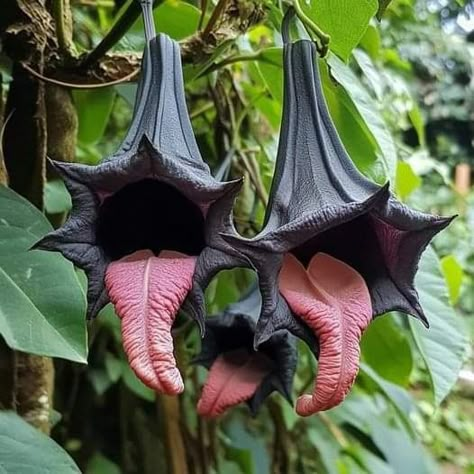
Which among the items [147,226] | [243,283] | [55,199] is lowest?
[243,283]

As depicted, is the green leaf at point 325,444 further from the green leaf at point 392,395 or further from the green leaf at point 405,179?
the green leaf at point 405,179

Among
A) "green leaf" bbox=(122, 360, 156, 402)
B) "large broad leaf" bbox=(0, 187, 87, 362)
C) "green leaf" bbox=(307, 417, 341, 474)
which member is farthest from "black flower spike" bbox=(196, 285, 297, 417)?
"green leaf" bbox=(307, 417, 341, 474)

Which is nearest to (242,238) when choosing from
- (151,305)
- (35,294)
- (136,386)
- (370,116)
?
(151,305)

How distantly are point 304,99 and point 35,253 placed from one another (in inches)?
7.1

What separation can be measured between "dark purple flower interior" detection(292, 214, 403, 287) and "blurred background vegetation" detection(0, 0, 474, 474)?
0.13 m

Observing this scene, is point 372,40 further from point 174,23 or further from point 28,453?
point 28,453

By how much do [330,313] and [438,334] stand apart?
0.86 ft

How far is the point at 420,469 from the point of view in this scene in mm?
1125

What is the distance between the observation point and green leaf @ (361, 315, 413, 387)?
77cm

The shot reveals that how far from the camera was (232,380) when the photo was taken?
1.75 feet

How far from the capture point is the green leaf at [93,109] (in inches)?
28.7

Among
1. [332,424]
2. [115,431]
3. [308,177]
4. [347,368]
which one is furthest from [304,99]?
[332,424]

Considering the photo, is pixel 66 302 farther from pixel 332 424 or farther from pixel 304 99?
pixel 332 424

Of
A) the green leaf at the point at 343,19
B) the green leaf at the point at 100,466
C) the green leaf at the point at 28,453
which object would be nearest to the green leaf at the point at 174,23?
the green leaf at the point at 343,19
